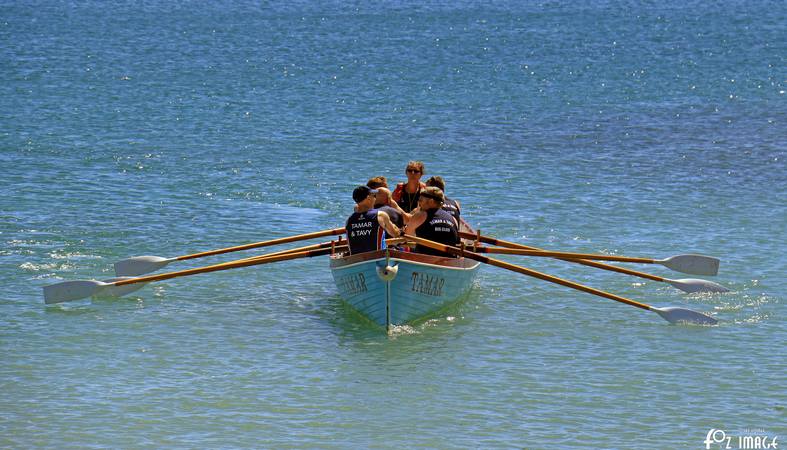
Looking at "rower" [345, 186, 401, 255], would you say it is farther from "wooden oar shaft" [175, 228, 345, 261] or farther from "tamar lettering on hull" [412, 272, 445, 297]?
"wooden oar shaft" [175, 228, 345, 261]

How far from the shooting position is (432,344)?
17.0 metres

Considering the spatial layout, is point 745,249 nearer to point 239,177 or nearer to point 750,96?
point 239,177

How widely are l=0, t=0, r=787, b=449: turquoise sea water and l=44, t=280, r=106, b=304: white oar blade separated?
12.3 inches

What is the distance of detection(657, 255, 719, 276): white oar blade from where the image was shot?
763 inches

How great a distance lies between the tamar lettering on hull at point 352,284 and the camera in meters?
17.2

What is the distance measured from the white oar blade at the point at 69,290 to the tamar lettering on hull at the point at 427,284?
4757mm

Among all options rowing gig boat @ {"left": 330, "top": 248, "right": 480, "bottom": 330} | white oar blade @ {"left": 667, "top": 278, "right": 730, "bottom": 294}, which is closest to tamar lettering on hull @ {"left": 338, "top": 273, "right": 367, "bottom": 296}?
rowing gig boat @ {"left": 330, "top": 248, "right": 480, "bottom": 330}

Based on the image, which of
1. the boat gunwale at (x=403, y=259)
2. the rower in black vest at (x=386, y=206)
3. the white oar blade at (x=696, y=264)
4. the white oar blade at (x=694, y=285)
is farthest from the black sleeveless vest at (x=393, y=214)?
the white oar blade at (x=696, y=264)

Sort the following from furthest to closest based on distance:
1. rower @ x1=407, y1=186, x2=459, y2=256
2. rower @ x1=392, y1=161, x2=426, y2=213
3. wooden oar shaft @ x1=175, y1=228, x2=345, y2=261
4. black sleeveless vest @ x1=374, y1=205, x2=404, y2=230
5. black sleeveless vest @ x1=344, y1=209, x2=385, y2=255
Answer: wooden oar shaft @ x1=175, y1=228, x2=345, y2=261 < rower @ x1=392, y1=161, x2=426, y2=213 < black sleeveless vest @ x1=374, y1=205, x2=404, y2=230 < rower @ x1=407, y1=186, x2=459, y2=256 < black sleeveless vest @ x1=344, y1=209, x2=385, y2=255

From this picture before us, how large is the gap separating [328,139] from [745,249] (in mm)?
13775

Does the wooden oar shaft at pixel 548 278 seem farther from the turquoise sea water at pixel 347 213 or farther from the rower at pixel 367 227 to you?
the rower at pixel 367 227

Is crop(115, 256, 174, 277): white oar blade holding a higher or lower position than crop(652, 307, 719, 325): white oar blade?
higher

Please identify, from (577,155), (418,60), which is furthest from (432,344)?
(418,60)

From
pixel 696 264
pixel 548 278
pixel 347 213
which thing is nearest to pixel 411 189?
pixel 548 278
